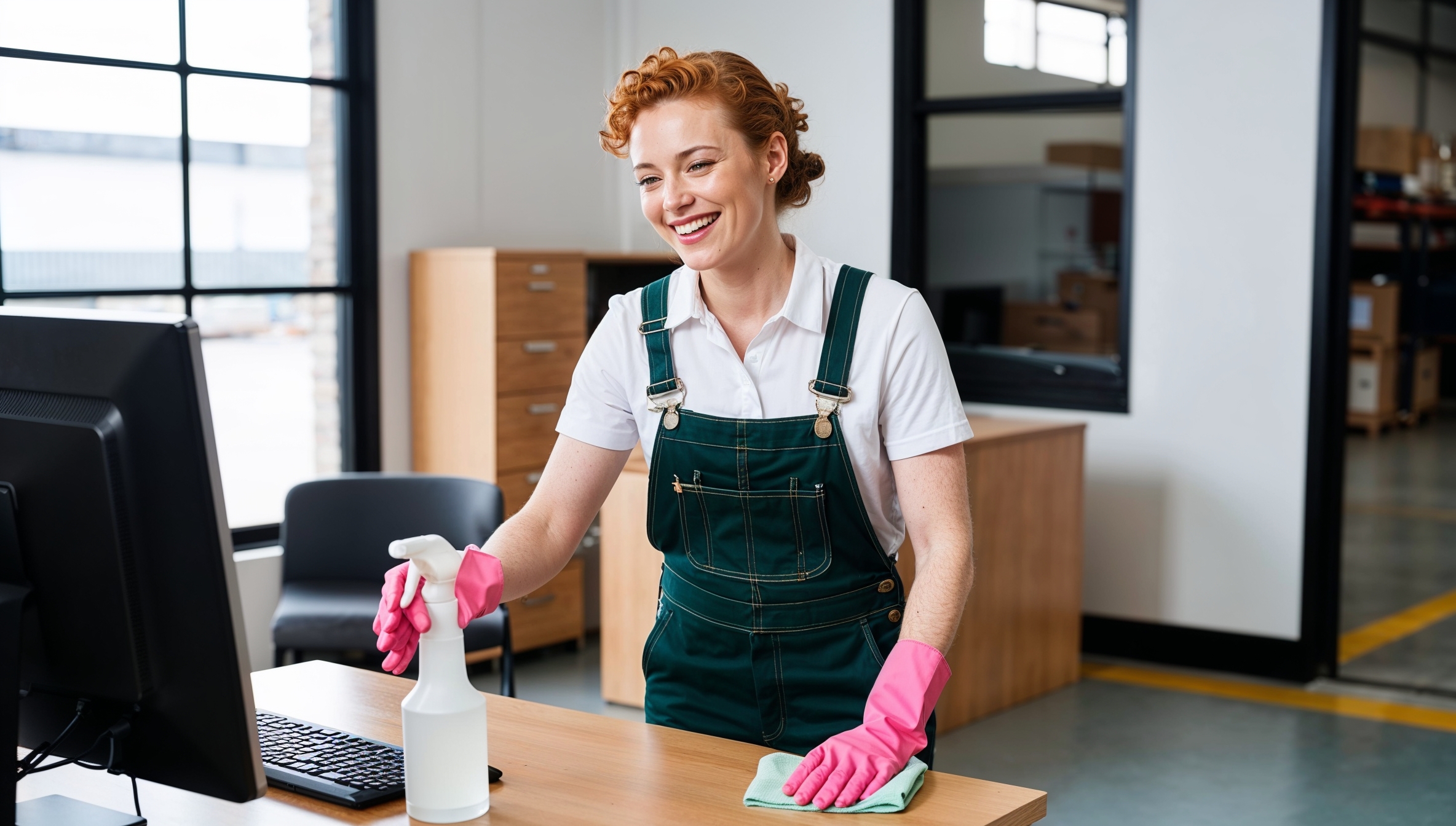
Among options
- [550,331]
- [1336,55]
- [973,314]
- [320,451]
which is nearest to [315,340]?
[320,451]

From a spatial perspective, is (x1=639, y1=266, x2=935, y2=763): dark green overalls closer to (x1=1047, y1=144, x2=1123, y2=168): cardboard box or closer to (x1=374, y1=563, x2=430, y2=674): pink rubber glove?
(x1=374, y1=563, x2=430, y2=674): pink rubber glove

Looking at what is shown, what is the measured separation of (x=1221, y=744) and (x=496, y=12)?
3442 mm

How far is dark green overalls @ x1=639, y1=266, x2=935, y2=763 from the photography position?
1785mm

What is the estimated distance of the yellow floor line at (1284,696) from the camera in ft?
14.0

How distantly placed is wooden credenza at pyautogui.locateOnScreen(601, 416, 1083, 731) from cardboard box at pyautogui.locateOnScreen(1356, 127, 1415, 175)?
7.13 m

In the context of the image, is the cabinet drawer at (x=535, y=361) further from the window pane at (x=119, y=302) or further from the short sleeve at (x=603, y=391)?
the short sleeve at (x=603, y=391)

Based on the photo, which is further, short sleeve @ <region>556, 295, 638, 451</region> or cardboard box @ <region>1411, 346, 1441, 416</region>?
cardboard box @ <region>1411, 346, 1441, 416</region>

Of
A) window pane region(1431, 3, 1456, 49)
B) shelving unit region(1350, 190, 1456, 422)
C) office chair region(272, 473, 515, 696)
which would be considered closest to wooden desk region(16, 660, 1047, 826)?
office chair region(272, 473, 515, 696)

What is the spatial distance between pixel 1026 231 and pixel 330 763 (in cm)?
608

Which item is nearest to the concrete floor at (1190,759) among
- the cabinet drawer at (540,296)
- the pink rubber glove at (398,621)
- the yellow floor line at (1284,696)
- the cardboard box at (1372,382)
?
the yellow floor line at (1284,696)

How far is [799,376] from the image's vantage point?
1.81m

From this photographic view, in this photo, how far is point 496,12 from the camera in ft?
17.1

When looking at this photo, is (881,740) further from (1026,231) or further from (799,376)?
(1026,231)

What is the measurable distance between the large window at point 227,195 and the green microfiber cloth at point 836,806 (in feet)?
10.4
